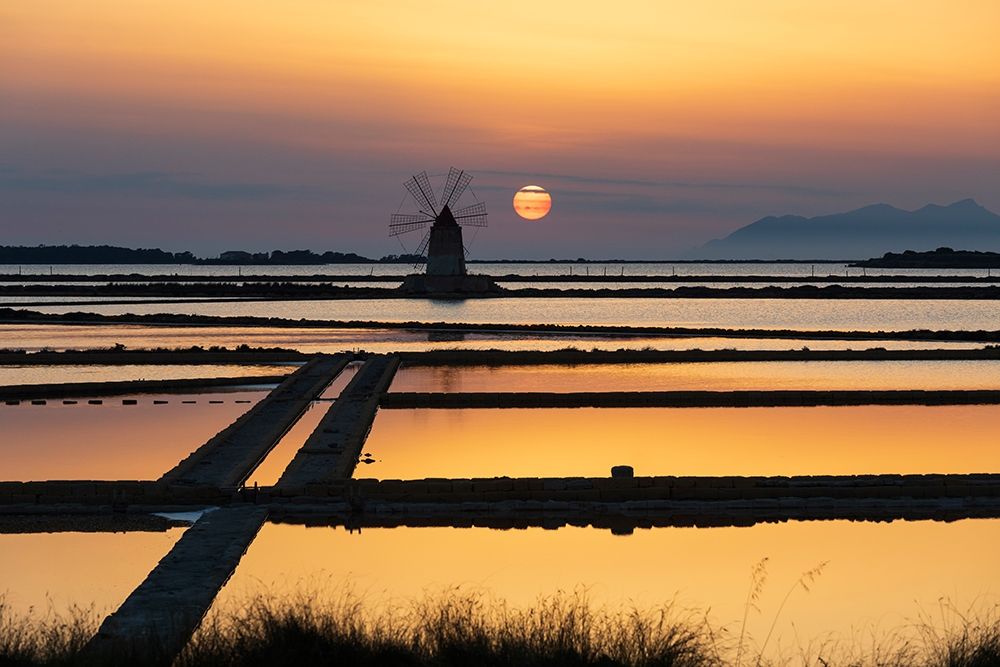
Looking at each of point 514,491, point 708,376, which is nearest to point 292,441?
point 514,491

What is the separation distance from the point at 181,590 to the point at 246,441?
199 inches

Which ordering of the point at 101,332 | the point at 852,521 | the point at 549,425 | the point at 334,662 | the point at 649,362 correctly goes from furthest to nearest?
the point at 101,332 < the point at 649,362 < the point at 549,425 < the point at 852,521 < the point at 334,662

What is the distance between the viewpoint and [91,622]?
617cm

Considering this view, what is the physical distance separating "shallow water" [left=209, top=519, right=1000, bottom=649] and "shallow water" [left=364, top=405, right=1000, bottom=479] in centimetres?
208

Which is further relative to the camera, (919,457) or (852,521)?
(919,457)

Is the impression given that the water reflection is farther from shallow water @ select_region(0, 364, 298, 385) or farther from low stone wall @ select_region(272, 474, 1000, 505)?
shallow water @ select_region(0, 364, 298, 385)

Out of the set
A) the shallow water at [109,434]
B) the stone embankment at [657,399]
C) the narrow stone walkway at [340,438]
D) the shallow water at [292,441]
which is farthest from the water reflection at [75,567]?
the stone embankment at [657,399]

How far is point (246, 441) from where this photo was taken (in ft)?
38.5

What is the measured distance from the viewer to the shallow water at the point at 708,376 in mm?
17781

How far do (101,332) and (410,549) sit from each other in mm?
23886

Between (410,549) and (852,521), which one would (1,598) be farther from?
(852,521)

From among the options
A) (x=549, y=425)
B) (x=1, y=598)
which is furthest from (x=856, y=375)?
(x=1, y=598)

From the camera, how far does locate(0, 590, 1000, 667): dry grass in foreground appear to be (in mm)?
5250

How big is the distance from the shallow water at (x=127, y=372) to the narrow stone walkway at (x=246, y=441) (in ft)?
8.67
